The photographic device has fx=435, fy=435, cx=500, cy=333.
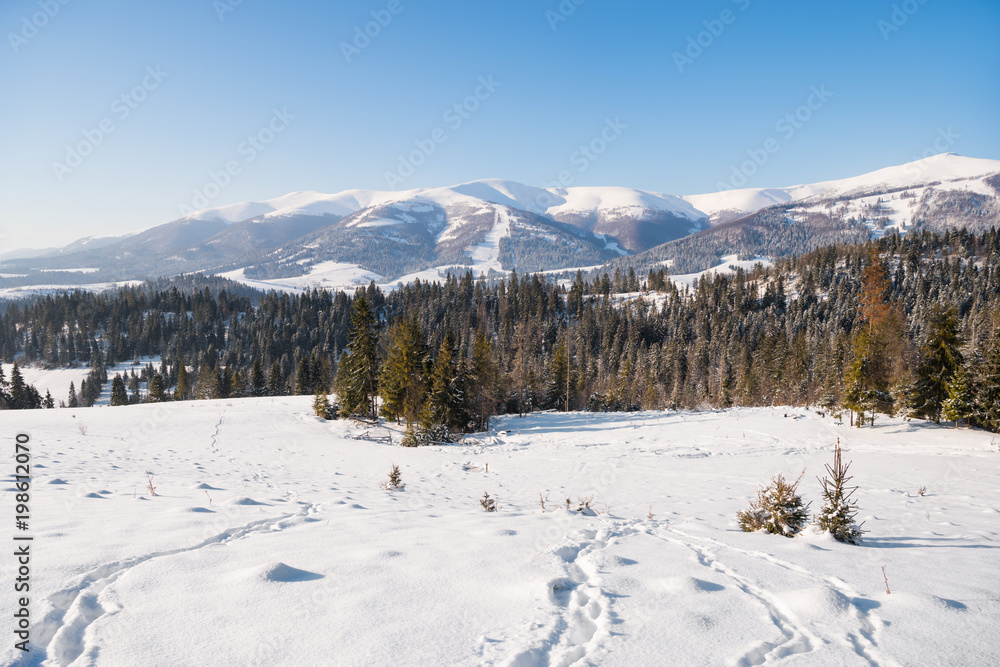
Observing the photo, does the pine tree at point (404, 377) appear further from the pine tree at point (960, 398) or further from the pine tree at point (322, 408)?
A: the pine tree at point (960, 398)

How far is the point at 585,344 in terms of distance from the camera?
12488 centimetres

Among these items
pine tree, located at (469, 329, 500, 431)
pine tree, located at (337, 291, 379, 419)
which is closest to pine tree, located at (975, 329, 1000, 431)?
pine tree, located at (469, 329, 500, 431)

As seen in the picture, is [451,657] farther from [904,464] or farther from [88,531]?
[904,464]

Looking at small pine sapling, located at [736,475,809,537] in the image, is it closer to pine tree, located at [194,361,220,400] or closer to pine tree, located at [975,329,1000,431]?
pine tree, located at [975,329,1000,431]

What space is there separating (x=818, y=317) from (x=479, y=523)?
154 metres

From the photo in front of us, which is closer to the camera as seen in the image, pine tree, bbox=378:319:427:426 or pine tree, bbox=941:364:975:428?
pine tree, bbox=941:364:975:428

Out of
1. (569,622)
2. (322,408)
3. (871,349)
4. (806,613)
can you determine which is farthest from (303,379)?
(806,613)

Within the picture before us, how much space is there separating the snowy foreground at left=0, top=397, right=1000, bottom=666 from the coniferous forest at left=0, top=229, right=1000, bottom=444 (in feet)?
63.0

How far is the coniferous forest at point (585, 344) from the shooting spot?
29312 millimetres

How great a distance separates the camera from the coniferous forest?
29312mm

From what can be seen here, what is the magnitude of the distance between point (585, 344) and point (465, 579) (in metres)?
123

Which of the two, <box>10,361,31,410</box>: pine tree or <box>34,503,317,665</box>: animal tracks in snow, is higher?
<box>34,503,317,665</box>: animal tracks in snow

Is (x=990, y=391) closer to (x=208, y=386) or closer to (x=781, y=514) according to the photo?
(x=781, y=514)

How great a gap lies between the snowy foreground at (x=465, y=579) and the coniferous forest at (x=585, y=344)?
19209mm
